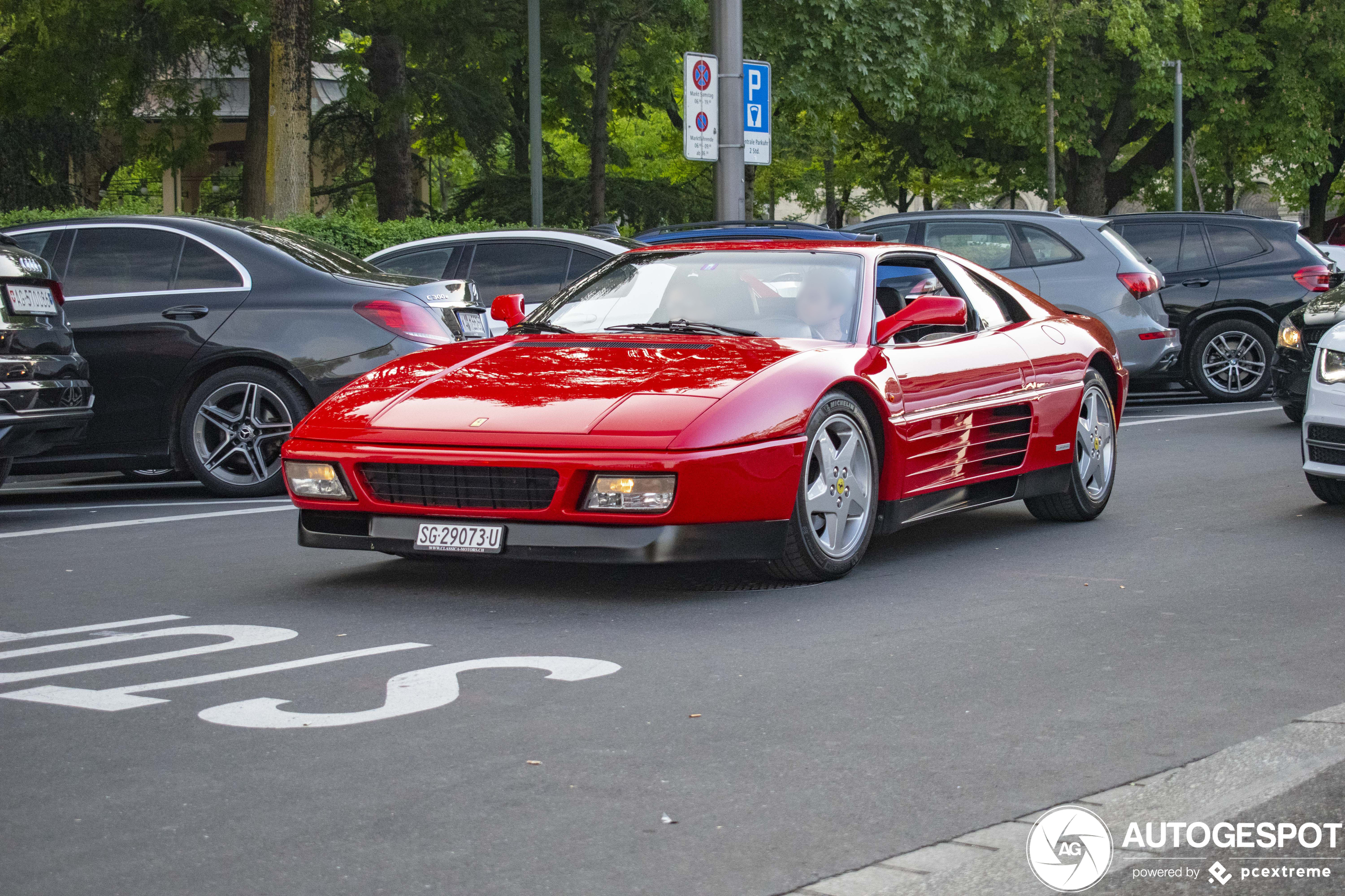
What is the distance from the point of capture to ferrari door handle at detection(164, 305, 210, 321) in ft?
33.6

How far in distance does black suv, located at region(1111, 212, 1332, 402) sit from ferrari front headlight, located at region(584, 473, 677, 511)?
39.3 ft

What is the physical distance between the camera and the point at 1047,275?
15.9m

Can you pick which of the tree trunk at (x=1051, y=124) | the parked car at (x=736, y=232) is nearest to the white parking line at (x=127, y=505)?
the parked car at (x=736, y=232)

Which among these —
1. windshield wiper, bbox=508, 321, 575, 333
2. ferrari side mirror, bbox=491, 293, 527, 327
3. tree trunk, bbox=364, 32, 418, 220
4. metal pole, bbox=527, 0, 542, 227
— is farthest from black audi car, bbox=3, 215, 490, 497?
tree trunk, bbox=364, 32, 418, 220

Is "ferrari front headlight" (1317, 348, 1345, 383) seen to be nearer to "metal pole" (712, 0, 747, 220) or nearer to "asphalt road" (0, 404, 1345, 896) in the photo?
"asphalt road" (0, 404, 1345, 896)

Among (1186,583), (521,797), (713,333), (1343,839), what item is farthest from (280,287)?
(1343,839)

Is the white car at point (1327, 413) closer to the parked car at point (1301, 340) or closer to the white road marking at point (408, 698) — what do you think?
the parked car at point (1301, 340)

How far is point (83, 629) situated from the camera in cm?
621

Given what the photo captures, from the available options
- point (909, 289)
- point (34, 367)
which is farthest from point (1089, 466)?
point (34, 367)

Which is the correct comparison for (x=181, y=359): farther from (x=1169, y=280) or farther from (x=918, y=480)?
(x=1169, y=280)

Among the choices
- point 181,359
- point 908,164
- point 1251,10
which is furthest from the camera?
point 908,164

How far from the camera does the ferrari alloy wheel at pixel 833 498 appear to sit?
22.2ft

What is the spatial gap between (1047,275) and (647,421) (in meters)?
10.2

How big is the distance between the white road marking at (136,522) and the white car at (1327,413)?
5146 millimetres
